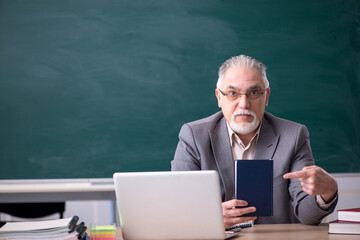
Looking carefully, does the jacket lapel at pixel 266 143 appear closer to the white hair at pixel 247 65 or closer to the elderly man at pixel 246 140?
the elderly man at pixel 246 140

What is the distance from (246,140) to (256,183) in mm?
739

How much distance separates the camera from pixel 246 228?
Answer: 190 centimetres

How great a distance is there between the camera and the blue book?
1.72 metres

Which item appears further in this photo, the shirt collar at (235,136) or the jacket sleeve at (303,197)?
the shirt collar at (235,136)

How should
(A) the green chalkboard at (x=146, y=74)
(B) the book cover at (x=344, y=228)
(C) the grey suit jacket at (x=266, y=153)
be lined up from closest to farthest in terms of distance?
(B) the book cover at (x=344, y=228) < (C) the grey suit jacket at (x=266, y=153) < (A) the green chalkboard at (x=146, y=74)

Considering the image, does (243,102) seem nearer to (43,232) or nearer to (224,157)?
(224,157)

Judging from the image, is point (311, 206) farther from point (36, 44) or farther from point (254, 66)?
point (36, 44)

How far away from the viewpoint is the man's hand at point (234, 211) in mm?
1746

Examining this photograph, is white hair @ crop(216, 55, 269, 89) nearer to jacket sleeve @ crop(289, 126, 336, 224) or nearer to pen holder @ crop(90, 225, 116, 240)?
jacket sleeve @ crop(289, 126, 336, 224)

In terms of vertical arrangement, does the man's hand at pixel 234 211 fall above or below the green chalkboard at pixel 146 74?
below

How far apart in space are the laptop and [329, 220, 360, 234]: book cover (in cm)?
48

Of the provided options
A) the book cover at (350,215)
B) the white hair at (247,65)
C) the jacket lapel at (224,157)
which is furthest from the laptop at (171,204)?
the white hair at (247,65)

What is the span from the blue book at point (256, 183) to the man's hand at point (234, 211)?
2cm

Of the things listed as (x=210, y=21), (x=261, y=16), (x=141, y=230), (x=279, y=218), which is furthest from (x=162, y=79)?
(x=141, y=230)
